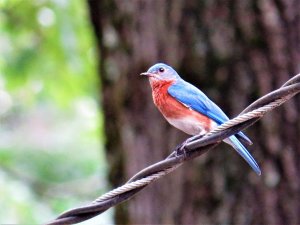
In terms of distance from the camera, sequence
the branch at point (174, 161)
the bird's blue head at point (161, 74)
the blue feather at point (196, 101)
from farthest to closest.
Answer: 1. the bird's blue head at point (161, 74)
2. the blue feather at point (196, 101)
3. the branch at point (174, 161)

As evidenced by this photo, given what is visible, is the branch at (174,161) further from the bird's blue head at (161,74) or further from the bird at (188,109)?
the bird's blue head at (161,74)

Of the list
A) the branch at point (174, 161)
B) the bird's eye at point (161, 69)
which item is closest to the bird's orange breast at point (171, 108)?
the bird's eye at point (161, 69)

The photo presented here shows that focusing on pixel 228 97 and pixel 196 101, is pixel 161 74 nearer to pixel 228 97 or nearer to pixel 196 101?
pixel 196 101

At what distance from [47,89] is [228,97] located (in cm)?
295

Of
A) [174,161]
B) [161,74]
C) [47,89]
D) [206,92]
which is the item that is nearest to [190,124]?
[161,74]

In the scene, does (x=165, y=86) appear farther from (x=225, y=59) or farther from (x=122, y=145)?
(x=122, y=145)

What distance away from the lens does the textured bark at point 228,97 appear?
181 inches

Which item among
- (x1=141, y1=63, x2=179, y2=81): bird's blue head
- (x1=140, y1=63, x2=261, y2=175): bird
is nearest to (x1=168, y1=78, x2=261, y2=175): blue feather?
(x1=140, y1=63, x2=261, y2=175): bird

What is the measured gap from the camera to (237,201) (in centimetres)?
463

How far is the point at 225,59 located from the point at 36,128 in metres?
8.59

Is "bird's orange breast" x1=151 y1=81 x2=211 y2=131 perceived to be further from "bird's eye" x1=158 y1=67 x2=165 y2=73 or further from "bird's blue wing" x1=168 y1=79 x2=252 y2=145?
"bird's eye" x1=158 y1=67 x2=165 y2=73

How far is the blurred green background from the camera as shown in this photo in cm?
677

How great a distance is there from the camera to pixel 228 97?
4.66 metres

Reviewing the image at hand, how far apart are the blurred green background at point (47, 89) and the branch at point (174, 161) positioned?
3625mm
